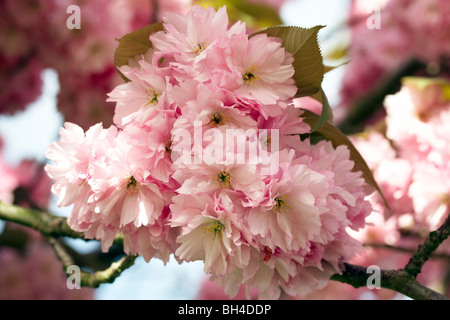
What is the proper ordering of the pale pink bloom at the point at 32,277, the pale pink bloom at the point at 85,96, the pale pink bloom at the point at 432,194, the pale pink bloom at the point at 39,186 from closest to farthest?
the pale pink bloom at the point at 432,194, the pale pink bloom at the point at 85,96, the pale pink bloom at the point at 32,277, the pale pink bloom at the point at 39,186

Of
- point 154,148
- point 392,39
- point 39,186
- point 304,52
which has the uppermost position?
point 392,39

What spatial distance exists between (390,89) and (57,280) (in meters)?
1.40

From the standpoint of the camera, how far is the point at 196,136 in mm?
530

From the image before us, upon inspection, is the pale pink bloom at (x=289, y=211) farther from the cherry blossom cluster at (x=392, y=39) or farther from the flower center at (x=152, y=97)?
the cherry blossom cluster at (x=392, y=39)

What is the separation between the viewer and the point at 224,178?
530mm

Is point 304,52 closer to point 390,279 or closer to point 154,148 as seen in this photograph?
point 154,148

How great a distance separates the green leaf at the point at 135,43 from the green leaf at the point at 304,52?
0.47ft

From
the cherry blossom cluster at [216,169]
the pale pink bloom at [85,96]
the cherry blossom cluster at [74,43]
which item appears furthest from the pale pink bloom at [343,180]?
the pale pink bloom at [85,96]

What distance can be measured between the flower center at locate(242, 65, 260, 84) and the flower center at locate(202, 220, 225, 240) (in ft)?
0.54

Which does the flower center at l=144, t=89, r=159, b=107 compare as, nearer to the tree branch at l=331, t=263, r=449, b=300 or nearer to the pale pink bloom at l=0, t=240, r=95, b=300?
the tree branch at l=331, t=263, r=449, b=300

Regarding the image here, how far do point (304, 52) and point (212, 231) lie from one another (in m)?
0.24

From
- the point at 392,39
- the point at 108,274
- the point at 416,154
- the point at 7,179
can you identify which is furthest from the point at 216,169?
the point at 7,179

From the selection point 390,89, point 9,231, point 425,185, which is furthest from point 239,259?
point 9,231

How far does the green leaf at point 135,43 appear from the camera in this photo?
0.63m
